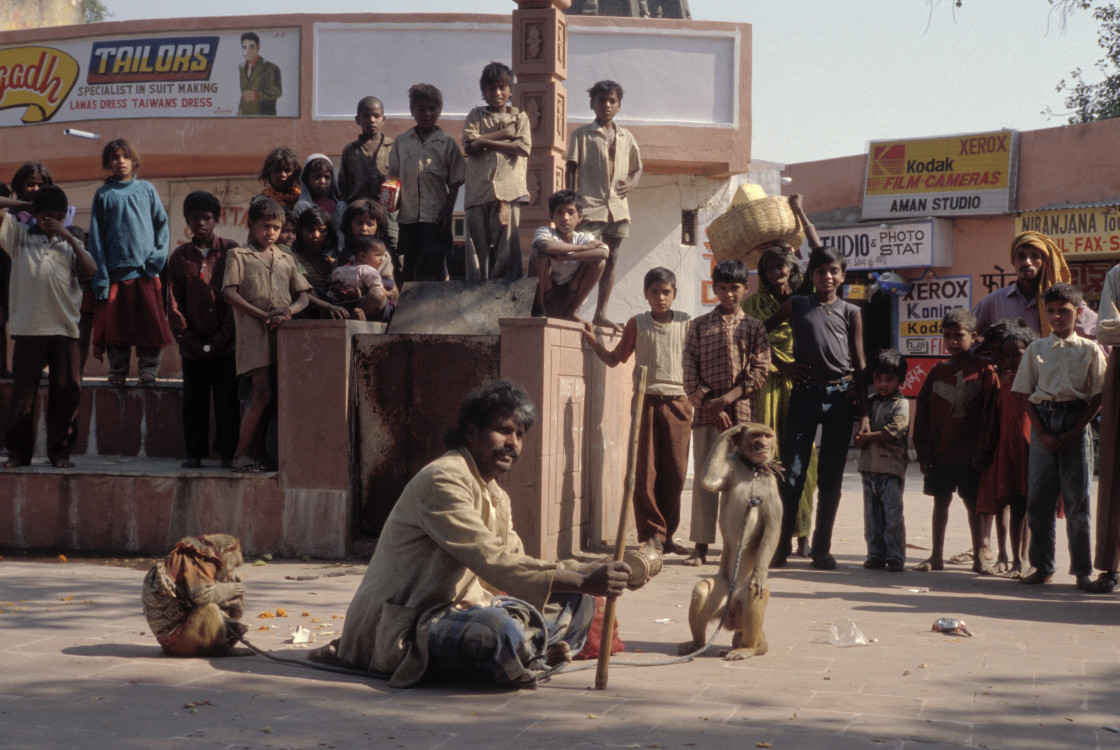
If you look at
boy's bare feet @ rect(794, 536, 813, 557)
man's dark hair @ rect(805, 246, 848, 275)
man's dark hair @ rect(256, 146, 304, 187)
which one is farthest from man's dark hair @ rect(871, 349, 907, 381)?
man's dark hair @ rect(256, 146, 304, 187)

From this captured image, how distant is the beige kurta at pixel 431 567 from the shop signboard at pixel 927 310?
16287mm

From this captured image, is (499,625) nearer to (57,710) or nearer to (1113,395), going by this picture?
(57,710)

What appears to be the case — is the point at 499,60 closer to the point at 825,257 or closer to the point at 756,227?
the point at 756,227

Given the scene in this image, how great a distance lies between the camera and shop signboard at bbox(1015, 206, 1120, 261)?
17641 millimetres

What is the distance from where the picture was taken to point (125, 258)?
9.48 m

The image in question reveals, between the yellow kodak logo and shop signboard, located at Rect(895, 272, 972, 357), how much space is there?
43.4 ft

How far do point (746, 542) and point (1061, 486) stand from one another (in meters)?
3.15

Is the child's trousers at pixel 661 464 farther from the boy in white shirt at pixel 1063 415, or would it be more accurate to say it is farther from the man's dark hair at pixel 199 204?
the man's dark hair at pixel 199 204

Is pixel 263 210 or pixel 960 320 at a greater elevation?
pixel 263 210

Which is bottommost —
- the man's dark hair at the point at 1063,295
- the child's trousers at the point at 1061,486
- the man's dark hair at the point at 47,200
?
the child's trousers at the point at 1061,486

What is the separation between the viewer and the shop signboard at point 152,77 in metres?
16.4

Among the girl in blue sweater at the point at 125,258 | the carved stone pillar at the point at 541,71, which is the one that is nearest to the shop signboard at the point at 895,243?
→ the carved stone pillar at the point at 541,71

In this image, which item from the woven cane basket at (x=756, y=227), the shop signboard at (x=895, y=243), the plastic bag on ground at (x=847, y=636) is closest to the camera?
the plastic bag on ground at (x=847, y=636)

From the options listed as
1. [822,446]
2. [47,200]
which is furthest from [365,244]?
[822,446]
